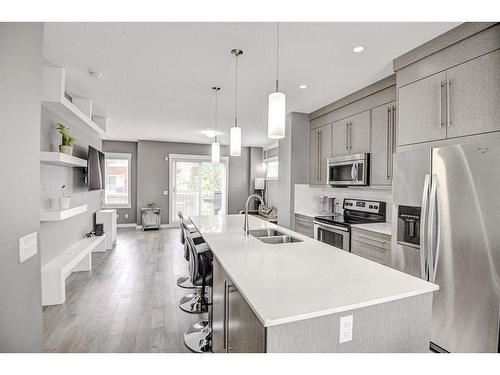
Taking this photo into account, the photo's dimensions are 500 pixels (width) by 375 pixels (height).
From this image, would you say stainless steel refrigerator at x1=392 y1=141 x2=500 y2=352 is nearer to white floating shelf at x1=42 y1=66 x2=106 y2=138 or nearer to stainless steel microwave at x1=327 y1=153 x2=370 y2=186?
stainless steel microwave at x1=327 y1=153 x2=370 y2=186

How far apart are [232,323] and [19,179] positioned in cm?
130

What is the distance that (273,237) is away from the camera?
8.18 ft

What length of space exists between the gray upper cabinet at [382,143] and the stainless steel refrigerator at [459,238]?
806mm

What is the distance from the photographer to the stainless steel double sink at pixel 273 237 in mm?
2459

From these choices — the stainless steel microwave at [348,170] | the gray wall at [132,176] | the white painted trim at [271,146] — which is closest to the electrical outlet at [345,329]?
the stainless steel microwave at [348,170]

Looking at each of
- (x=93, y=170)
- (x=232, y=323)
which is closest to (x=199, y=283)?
(x=232, y=323)

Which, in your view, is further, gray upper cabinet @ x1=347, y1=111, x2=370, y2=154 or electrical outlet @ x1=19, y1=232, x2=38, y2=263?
gray upper cabinet @ x1=347, y1=111, x2=370, y2=154

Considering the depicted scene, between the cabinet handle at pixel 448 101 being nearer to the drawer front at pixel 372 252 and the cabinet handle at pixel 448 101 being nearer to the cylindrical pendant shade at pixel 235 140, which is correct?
the drawer front at pixel 372 252

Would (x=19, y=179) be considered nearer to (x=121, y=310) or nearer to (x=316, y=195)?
(x=121, y=310)

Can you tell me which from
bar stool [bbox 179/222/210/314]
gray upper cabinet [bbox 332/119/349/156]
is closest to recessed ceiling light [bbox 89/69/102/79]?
bar stool [bbox 179/222/210/314]

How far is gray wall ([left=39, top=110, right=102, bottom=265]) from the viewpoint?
3.06 m

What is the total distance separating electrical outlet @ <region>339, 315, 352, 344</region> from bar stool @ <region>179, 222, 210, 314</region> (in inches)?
53.5
